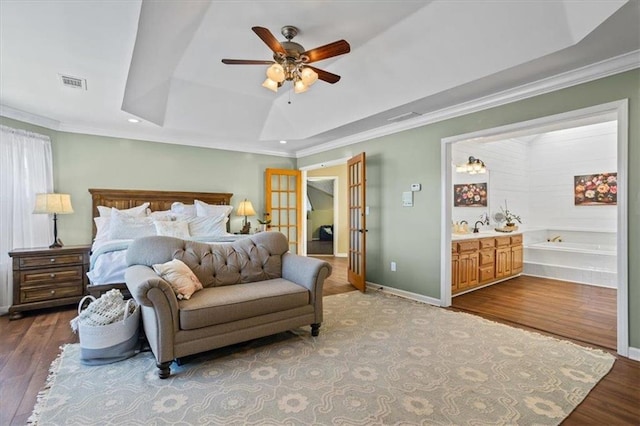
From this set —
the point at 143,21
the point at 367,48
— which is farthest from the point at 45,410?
the point at 367,48

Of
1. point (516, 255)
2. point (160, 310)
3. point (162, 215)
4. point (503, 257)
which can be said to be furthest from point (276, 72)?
point (516, 255)

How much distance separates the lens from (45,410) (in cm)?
183

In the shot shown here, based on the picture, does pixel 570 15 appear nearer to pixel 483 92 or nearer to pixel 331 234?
pixel 483 92

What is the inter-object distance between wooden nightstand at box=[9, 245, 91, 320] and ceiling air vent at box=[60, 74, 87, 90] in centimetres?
195

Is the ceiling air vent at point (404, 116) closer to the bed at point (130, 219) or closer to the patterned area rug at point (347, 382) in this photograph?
the patterned area rug at point (347, 382)

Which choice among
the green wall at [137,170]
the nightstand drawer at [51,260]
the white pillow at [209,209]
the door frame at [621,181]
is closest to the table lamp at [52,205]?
the nightstand drawer at [51,260]

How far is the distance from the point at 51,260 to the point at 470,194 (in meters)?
6.48

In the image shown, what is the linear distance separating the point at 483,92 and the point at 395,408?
3133 millimetres

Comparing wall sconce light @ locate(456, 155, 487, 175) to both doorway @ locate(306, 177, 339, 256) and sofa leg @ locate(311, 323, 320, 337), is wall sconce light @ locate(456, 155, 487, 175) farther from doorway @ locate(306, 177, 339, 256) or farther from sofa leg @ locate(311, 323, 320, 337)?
doorway @ locate(306, 177, 339, 256)

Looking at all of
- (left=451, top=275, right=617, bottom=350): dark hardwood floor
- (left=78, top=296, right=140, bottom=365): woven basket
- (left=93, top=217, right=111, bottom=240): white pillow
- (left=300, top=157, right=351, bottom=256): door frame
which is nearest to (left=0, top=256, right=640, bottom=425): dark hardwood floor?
(left=451, top=275, right=617, bottom=350): dark hardwood floor

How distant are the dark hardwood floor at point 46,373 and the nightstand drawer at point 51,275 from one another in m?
0.39

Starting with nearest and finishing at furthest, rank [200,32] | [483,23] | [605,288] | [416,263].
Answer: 1. [483,23]
2. [200,32]
3. [416,263]
4. [605,288]

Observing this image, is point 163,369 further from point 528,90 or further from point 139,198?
point 528,90

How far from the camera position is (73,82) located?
Answer: 3.03 metres
